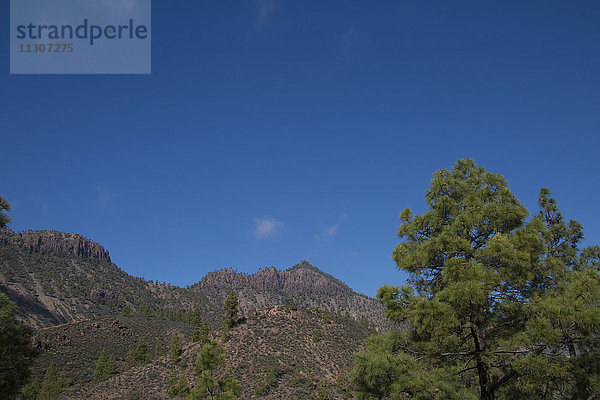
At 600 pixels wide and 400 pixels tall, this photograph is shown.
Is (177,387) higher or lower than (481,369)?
lower

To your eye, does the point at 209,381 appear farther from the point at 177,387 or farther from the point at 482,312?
the point at 177,387

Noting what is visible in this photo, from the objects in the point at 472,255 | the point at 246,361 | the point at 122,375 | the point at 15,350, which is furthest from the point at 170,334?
the point at 472,255

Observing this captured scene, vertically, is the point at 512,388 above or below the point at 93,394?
above

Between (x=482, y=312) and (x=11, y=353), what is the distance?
14.9m

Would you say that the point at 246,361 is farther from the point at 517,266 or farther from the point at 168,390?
the point at 517,266

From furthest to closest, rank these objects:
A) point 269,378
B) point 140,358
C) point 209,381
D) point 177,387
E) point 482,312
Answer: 1. point 140,358
2. point 269,378
3. point 177,387
4. point 209,381
5. point 482,312

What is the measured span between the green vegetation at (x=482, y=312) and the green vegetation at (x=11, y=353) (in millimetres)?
11445

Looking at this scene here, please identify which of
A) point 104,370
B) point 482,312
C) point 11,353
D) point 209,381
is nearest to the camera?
point 482,312

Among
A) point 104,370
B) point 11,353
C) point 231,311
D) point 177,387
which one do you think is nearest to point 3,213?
A: point 11,353

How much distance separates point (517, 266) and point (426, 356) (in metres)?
3.37

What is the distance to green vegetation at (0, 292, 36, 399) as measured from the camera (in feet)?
41.5

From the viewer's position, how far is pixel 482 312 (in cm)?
956

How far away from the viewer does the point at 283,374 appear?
6831 cm

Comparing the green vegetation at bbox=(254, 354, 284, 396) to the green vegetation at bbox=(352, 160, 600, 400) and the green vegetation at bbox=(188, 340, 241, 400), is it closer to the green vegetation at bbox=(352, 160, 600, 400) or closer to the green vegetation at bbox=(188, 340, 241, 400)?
the green vegetation at bbox=(188, 340, 241, 400)
